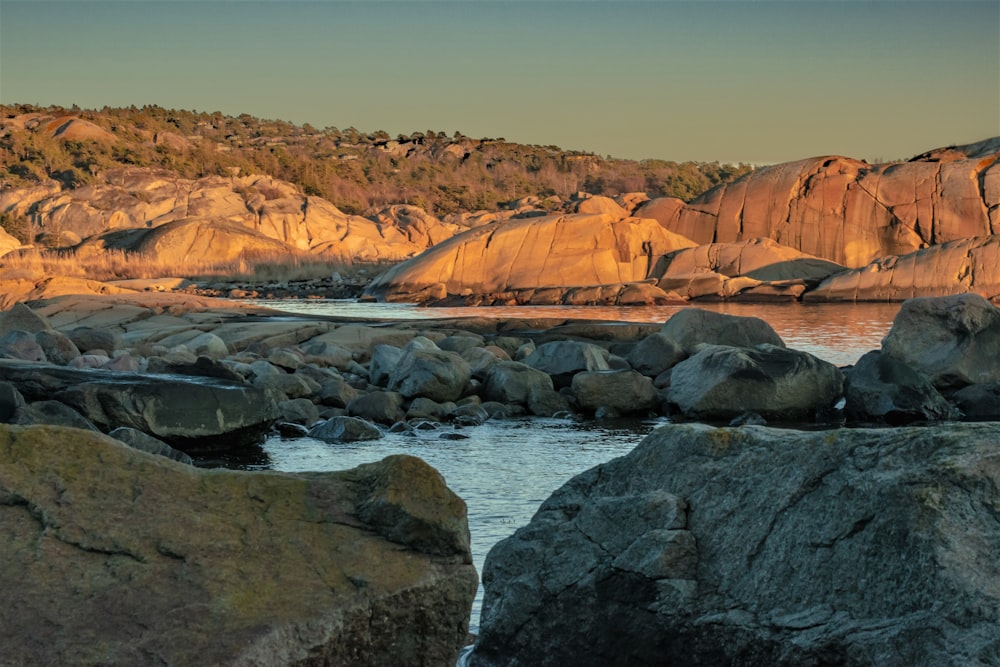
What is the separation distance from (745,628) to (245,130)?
126 m

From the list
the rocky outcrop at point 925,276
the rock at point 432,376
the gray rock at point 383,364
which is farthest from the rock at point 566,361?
the rocky outcrop at point 925,276

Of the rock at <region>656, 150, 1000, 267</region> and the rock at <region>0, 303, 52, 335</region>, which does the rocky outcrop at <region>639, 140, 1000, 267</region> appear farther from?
the rock at <region>0, 303, 52, 335</region>

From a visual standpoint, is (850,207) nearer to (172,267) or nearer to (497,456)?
(172,267)

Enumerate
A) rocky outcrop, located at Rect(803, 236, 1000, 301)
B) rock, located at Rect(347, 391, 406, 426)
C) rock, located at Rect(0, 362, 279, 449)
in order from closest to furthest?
rock, located at Rect(0, 362, 279, 449) → rock, located at Rect(347, 391, 406, 426) → rocky outcrop, located at Rect(803, 236, 1000, 301)

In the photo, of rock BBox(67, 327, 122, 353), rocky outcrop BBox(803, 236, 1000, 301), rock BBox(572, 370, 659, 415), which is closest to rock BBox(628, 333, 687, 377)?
rock BBox(572, 370, 659, 415)

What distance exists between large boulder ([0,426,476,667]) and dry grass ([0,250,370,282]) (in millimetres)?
45559

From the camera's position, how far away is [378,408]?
14055mm

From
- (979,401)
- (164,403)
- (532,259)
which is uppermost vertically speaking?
(532,259)

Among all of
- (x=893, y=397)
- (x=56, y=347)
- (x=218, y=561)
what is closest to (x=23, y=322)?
(x=56, y=347)

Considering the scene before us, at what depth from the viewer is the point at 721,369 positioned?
14.5 meters

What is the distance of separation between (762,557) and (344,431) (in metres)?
9.01

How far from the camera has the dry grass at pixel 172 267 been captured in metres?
48.2

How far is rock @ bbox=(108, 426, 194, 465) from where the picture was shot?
33.9 ft

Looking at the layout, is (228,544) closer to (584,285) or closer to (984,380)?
(984,380)
